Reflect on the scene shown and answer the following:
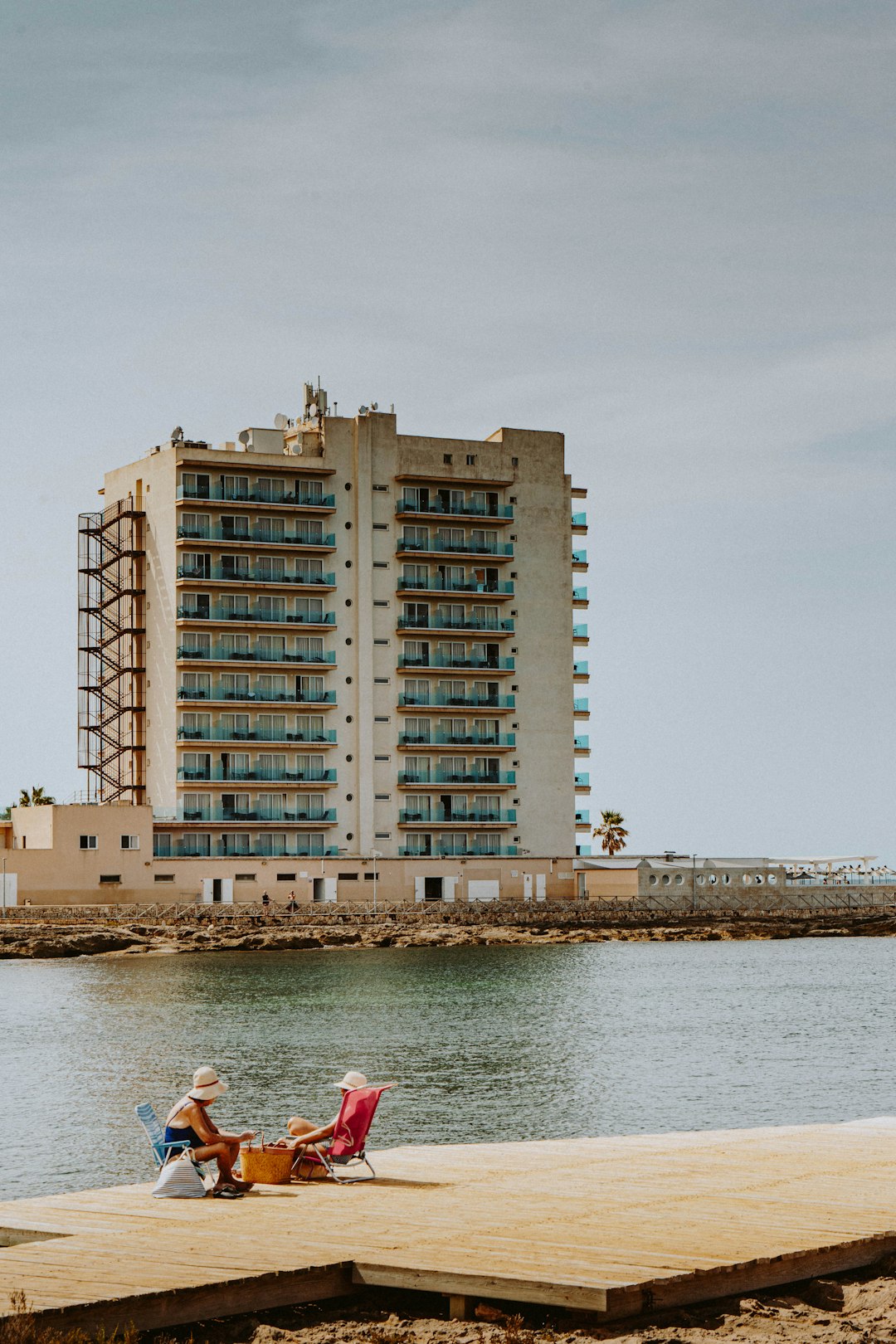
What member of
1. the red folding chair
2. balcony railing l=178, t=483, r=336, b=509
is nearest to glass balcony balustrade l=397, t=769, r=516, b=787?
balcony railing l=178, t=483, r=336, b=509

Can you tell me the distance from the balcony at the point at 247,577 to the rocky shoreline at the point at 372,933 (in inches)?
825

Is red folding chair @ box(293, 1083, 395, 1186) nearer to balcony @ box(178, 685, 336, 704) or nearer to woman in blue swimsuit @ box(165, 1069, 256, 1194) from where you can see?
woman in blue swimsuit @ box(165, 1069, 256, 1194)

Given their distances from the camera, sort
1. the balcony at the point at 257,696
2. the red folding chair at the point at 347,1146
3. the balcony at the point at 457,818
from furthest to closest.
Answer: the balcony at the point at 457,818 < the balcony at the point at 257,696 < the red folding chair at the point at 347,1146

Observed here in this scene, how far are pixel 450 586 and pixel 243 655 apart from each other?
45.5 feet

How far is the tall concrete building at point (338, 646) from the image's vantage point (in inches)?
3784

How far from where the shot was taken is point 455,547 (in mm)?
101312

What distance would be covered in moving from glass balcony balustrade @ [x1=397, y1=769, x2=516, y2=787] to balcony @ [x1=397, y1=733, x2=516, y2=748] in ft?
5.38

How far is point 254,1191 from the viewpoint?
14086 mm


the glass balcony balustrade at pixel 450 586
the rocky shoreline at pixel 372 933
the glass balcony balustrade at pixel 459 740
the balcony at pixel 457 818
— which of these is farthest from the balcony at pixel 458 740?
the rocky shoreline at pixel 372 933

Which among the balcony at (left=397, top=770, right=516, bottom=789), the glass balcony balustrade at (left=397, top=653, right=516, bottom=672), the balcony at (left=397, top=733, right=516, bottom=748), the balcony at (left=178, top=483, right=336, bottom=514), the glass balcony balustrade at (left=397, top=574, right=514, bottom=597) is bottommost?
the balcony at (left=397, top=770, right=516, bottom=789)

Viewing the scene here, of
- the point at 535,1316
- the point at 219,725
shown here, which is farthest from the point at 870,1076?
the point at 219,725

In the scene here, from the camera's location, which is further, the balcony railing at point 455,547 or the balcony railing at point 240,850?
the balcony railing at point 455,547

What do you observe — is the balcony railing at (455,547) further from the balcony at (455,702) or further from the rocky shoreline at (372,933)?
the rocky shoreline at (372,933)

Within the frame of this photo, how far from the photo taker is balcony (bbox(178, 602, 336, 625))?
96.8m
